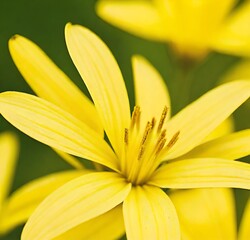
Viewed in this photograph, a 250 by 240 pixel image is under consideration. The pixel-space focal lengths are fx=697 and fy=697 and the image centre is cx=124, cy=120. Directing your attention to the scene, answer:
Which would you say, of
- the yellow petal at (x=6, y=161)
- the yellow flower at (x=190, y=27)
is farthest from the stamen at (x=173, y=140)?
the yellow flower at (x=190, y=27)

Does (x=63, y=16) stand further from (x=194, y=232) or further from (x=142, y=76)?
(x=194, y=232)

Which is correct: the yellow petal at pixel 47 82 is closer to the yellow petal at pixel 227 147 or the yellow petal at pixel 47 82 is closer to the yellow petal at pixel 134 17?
the yellow petal at pixel 227 147

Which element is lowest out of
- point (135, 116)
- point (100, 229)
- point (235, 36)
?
point (100, 229)

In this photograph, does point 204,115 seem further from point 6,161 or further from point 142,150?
point 6,161

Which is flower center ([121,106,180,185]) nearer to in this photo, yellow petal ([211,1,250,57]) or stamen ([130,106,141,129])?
stamen ([130,106,141,129])

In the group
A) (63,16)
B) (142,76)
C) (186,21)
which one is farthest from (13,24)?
(142,76)

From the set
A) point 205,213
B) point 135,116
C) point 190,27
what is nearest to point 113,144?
point 135,116
